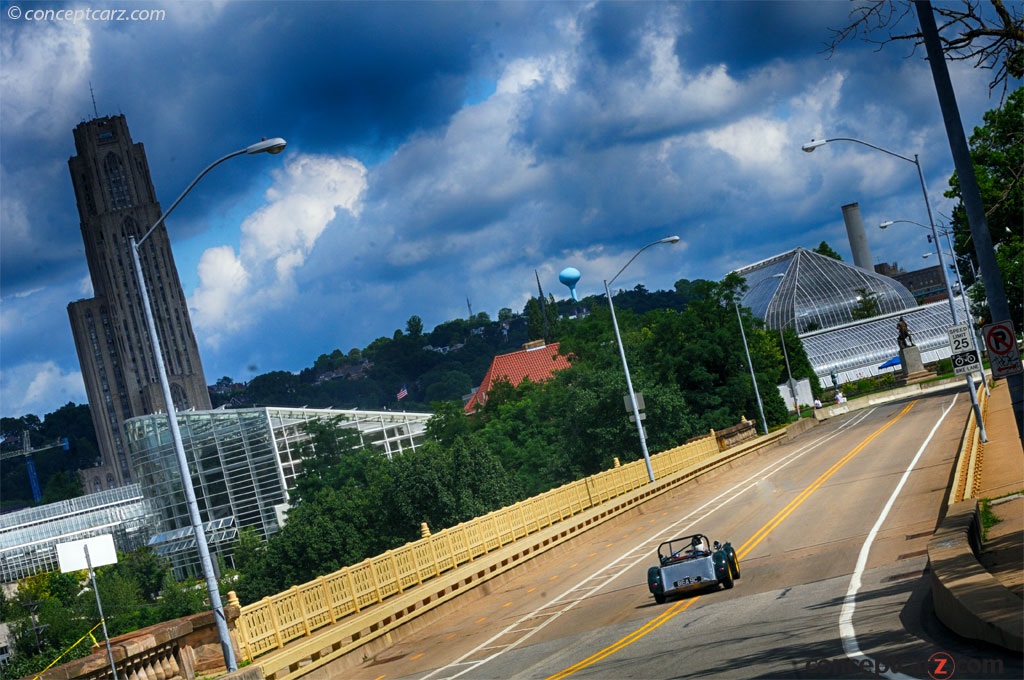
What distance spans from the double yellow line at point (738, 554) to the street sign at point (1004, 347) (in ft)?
21.2

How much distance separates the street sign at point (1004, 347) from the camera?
12516 millimetres

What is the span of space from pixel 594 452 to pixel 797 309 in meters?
94.1

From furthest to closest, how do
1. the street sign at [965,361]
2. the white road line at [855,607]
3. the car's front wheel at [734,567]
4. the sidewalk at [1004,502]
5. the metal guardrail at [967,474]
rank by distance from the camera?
the street sign at [965,361] < the metal guardrail at [967,474] < the car's front wheel at [734,567] < the sidewalk at [1004,502] < the white road line at [855,607]

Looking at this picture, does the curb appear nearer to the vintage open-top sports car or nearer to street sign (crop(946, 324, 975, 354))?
the vintage open-top sports car

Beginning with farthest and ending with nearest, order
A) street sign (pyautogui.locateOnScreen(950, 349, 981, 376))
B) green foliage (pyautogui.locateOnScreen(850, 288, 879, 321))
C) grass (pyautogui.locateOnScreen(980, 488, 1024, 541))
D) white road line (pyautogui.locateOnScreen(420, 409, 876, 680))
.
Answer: green foliage (pyautogui.locateOnScreen(850, 288, 879, 321))
street sign (pyautogui.locateOnScreen(950, 349, 981, 376))
white road line (pyautogui.locateOnScreen(420, 409, 876, 680))
grass (pyautogui.locateOnScreen(980, 488, 1024, 541))

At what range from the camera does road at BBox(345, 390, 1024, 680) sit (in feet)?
37.4

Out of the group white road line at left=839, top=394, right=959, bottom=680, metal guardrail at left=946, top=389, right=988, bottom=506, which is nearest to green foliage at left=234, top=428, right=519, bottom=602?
metal guardrail at left=946, top=389, right=988, bottom=506

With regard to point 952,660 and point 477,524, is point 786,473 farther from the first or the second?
point 952,660

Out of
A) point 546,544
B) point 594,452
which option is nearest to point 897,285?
point 594,452

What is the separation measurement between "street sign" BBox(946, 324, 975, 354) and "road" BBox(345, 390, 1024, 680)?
3.64 m

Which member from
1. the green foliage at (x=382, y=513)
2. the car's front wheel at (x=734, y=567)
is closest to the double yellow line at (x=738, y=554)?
the car's front wheel at (x=734, y=567)

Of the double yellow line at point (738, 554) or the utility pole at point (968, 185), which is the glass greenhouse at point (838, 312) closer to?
the double yellow line at point (738, 554)

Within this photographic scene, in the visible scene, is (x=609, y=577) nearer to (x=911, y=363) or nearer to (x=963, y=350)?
(x=963, y=350)

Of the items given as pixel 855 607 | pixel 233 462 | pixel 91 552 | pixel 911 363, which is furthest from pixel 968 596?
pixel 911 363
